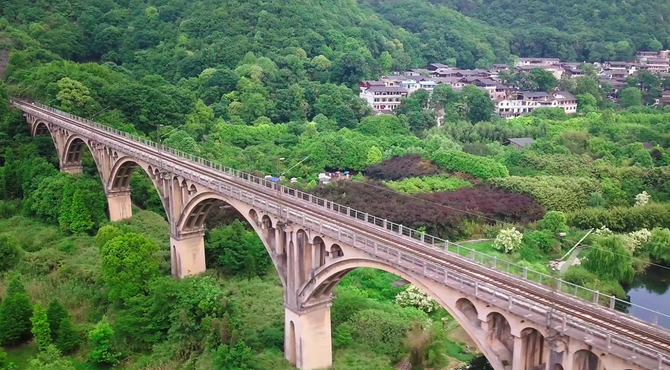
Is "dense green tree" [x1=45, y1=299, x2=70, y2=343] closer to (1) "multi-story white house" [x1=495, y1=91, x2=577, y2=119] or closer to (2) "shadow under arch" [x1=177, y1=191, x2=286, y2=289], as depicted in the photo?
(2) "shadow under arch" [x1=177, y1=191, x2=286, y2=289]

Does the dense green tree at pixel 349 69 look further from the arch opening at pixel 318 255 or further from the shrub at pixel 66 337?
the arch opening at pixel 318 255

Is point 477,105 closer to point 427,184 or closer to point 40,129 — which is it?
point 427,184

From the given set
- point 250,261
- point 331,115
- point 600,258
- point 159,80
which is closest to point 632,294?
point 600,258

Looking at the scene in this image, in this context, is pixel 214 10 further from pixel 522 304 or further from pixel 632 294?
pixel 522 304

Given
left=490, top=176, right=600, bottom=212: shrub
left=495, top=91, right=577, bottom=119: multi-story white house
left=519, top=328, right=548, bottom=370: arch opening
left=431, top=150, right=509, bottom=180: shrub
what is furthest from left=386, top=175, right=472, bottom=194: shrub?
left=495, top=91, right=577, bottom=119: multi-story white house

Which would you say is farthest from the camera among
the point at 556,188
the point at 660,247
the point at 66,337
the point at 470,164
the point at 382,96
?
the point at 382,96

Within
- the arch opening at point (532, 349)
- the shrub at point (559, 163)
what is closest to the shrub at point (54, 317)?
the arch opening at point (532, 349)

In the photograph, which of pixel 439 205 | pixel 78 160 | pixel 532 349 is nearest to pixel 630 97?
pixel 439 205
